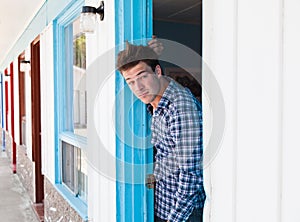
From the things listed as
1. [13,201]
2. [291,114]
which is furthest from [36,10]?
[291,114]

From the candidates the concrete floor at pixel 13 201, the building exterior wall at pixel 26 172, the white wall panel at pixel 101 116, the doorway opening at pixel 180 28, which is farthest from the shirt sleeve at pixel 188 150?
the building exterior wall at pixel 26 172

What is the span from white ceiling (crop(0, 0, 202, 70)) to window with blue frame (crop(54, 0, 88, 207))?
3.29 ft

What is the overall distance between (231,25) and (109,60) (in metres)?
1.21

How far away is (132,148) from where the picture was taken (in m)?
1.92

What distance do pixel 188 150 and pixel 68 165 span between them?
216 cm

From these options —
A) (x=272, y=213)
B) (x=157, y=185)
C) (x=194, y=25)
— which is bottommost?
(x=157, y=185)

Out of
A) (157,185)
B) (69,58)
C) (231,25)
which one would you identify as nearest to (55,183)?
(69,58)

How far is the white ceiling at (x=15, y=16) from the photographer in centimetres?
439

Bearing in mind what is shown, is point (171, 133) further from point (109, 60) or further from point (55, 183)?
point (55, 183)

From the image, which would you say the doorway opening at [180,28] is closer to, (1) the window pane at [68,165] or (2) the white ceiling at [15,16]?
(2) the white ceiling at [15,16]

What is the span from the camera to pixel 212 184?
41.9 inches

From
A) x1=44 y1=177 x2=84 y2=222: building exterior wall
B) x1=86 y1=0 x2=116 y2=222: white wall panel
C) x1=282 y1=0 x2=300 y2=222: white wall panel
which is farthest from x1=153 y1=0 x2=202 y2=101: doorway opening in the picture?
x1=282 y1=0 x2=300 y2=222: white wall panel

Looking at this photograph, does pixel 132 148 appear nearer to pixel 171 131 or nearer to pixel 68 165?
pixel 171 131

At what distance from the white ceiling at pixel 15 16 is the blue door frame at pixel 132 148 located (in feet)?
8.89
